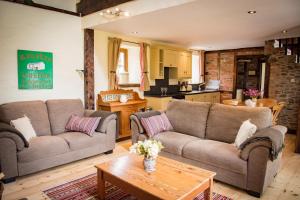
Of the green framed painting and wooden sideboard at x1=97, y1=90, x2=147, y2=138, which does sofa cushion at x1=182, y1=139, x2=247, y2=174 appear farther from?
the green framed painting

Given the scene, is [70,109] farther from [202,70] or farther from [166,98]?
[202,70]

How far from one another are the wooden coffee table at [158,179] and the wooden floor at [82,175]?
0.70 metres

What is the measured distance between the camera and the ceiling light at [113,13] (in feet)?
12.3

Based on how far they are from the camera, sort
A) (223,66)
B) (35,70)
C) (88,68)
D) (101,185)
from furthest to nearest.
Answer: (223,66) < (88,68) < (35,70) < (101,185)

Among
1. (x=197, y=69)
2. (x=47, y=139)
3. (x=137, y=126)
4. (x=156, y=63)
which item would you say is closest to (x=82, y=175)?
(x=47, y=139)

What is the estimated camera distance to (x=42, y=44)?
13.5ft

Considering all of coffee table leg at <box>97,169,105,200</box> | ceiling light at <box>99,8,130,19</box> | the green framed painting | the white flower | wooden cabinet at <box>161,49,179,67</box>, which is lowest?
coffee table leg at <box>97,169,105,200</box>

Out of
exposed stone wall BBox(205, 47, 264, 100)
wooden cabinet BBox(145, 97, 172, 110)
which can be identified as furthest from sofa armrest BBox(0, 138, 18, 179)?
exposed stone wall BBox(205, 47, 264, 100)

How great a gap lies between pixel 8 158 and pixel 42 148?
0.42 meters

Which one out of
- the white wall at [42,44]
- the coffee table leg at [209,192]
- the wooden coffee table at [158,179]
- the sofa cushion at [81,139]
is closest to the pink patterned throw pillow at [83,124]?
the sofa cushion at [81,139]

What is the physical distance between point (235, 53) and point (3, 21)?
22.2 ft

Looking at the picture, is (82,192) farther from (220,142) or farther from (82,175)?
(220,142)

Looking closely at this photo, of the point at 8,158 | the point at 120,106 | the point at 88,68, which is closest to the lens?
the point at 8,158

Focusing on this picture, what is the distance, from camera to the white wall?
3.69 m
